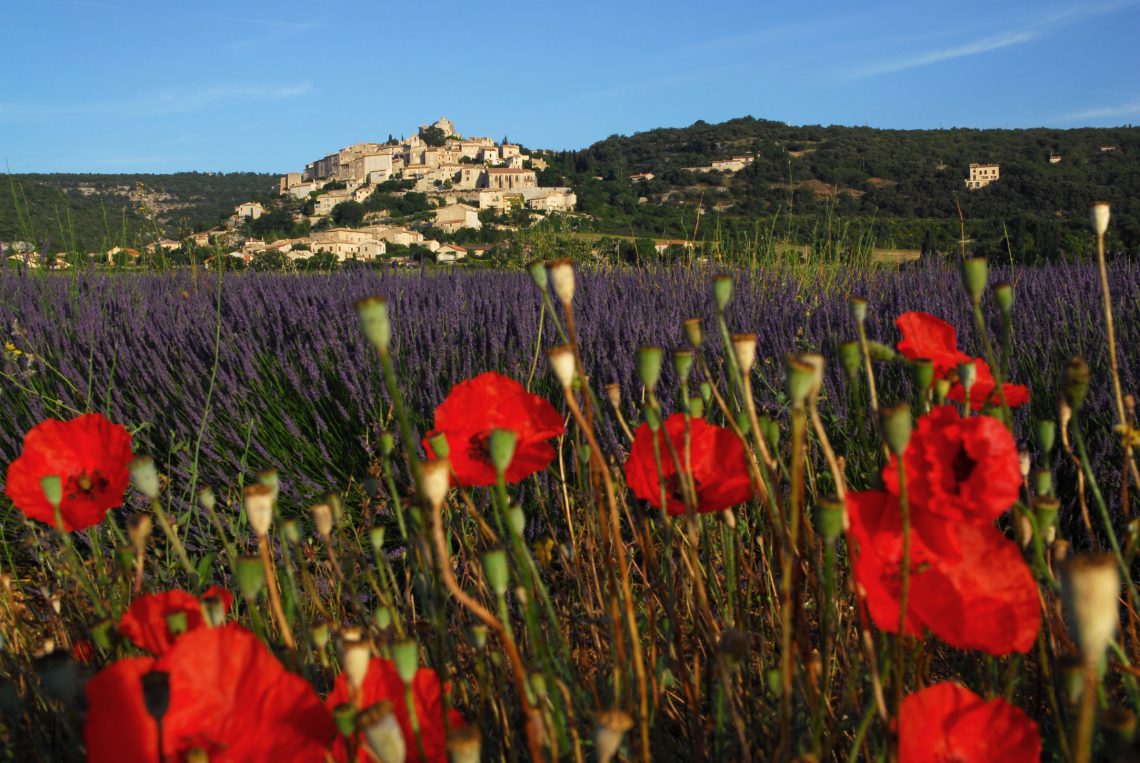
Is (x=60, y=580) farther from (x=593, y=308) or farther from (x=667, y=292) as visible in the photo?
(x=667, y=292)

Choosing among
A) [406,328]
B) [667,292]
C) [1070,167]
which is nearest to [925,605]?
[406,328]

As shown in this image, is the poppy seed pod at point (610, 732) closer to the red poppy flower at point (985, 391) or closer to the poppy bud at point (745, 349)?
the poppy bud at point (745, 349)

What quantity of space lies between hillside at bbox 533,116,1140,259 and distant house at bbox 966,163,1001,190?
0.29m

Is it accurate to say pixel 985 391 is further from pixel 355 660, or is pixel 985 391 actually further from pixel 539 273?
pixel 355 660

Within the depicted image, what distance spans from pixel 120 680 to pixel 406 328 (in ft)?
7.96

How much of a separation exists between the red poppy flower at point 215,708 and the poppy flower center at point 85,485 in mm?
493

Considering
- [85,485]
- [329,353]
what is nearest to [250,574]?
[85,485]

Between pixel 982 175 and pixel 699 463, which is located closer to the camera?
pixel 699 463

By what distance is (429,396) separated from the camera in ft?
7.99

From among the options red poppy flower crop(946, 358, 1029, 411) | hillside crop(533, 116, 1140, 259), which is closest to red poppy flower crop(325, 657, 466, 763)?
red poppy flower crop(946, 358, 1029, 411)

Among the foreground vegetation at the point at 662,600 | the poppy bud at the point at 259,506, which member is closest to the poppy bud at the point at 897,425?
the foreground vegetation at the point at 662,600

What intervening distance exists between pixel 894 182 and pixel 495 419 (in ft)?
88.0

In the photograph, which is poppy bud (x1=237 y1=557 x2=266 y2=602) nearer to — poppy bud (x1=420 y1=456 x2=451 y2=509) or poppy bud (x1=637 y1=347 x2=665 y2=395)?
poppy bud (x1=420 y1=456 x2=451 y2=509)

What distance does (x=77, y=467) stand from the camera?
38.0 inches
